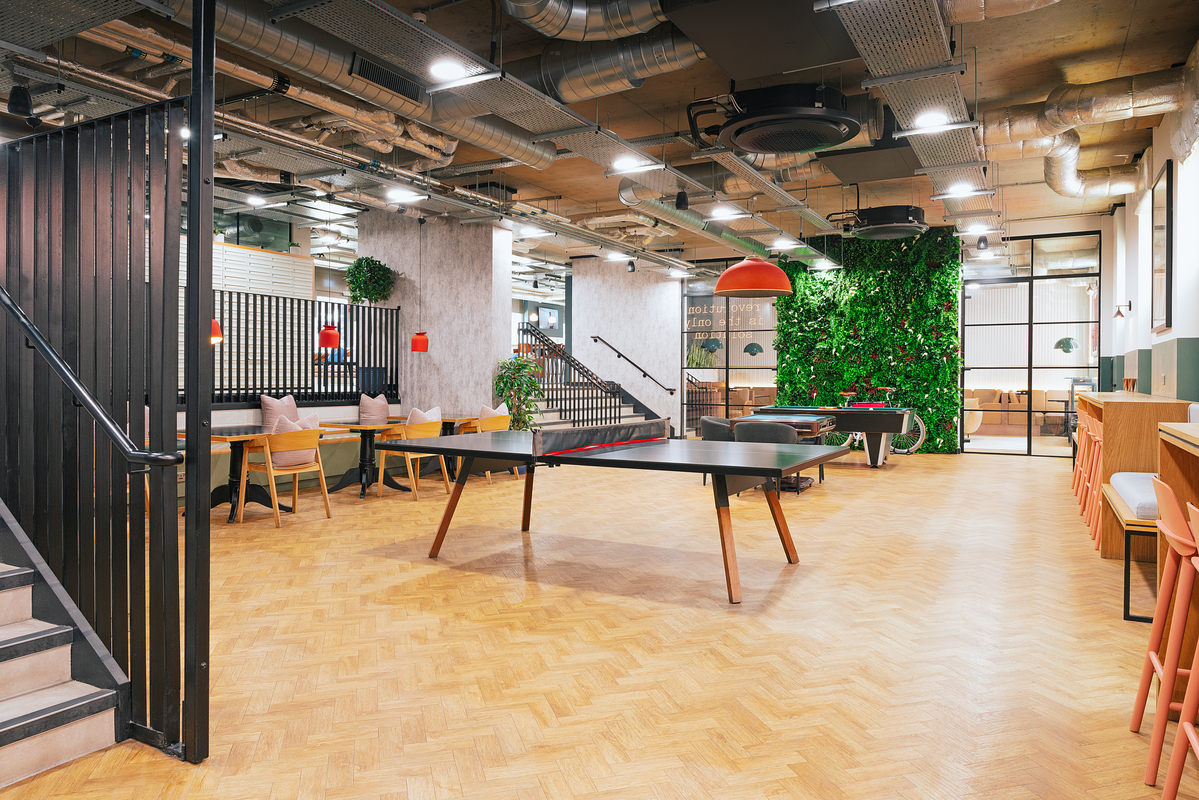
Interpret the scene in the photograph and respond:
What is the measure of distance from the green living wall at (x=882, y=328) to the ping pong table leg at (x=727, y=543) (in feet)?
31.3

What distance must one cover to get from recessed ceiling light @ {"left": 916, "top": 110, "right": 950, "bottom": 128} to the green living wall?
7.47 metres

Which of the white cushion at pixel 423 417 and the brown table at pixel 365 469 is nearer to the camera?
the brown table at pixel 365 469

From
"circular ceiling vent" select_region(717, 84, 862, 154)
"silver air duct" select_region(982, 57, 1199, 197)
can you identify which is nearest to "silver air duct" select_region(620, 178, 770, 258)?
"circular ceiling vent" select_region(717, 84, 862, 154)

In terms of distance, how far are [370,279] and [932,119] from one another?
8234 mm

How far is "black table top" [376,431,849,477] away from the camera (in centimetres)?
425

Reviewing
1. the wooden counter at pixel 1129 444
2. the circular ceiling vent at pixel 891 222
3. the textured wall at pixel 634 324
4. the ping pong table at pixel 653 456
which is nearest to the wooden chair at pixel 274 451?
the ping pong table at pixel 653 456

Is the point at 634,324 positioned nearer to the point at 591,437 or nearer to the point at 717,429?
the point at 717,429

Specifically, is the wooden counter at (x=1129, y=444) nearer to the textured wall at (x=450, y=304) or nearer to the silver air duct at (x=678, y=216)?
the silver air duct at (x=678, y=216)

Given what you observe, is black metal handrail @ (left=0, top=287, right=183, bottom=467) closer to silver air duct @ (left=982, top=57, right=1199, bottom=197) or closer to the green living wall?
silver air duct @ (left=982, top=57, right=1199, bottom=197)

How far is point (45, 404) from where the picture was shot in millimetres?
3016

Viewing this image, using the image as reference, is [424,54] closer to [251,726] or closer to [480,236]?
[251,726]

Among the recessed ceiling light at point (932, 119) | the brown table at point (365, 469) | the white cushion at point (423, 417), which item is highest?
the recessed ceiling light at point (932, 119)

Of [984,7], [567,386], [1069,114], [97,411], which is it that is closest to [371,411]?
[567,386]

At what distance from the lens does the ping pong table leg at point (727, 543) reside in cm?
436
